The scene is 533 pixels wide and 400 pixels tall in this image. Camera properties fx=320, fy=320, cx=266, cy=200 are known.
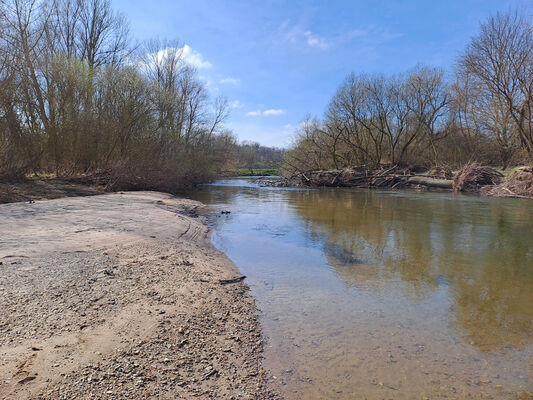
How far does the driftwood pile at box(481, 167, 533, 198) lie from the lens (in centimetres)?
1877

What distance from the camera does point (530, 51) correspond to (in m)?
21.0

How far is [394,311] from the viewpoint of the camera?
3.91 metres

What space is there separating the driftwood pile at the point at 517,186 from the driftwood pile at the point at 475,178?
1.73 m

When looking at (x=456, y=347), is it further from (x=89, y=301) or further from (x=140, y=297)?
(x=89, y=301)

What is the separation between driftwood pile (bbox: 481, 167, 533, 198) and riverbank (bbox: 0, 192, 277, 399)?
20.5 metres

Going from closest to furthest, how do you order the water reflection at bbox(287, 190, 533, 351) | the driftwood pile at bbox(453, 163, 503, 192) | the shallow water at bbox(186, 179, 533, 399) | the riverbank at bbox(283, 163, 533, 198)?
the shallow water at bbox(186, 179, 533, 399)
the water reflection at bbox(287, 190, 533, 351)
the riverbank at bbox(283, 163, 533, 198)
the driftwood pile at bbox(453, 163, 503, 192)

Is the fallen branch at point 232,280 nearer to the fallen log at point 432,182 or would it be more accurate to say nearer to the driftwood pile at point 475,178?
the driftwood pile at point 475,178

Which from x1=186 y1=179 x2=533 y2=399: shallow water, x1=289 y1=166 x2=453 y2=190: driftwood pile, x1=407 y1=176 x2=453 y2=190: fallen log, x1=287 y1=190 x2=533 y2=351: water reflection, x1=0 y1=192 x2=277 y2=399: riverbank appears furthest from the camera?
x1=289 y1=166 x2=453 y2=190: driftwood pile

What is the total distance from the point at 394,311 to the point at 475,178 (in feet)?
76.5

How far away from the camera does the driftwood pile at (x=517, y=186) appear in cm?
1877

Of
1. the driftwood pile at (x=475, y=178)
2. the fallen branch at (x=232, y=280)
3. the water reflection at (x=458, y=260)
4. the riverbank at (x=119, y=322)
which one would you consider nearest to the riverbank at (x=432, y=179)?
the driftwood pile at (x=475, y=178)

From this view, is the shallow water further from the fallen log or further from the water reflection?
the fallen log

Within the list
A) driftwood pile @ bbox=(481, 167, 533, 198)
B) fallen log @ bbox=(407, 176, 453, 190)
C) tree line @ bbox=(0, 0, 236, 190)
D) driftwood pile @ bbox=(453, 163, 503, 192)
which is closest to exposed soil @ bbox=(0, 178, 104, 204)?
tree line @ bbox=(0, 0, 236, 190)

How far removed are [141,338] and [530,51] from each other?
28.1m
